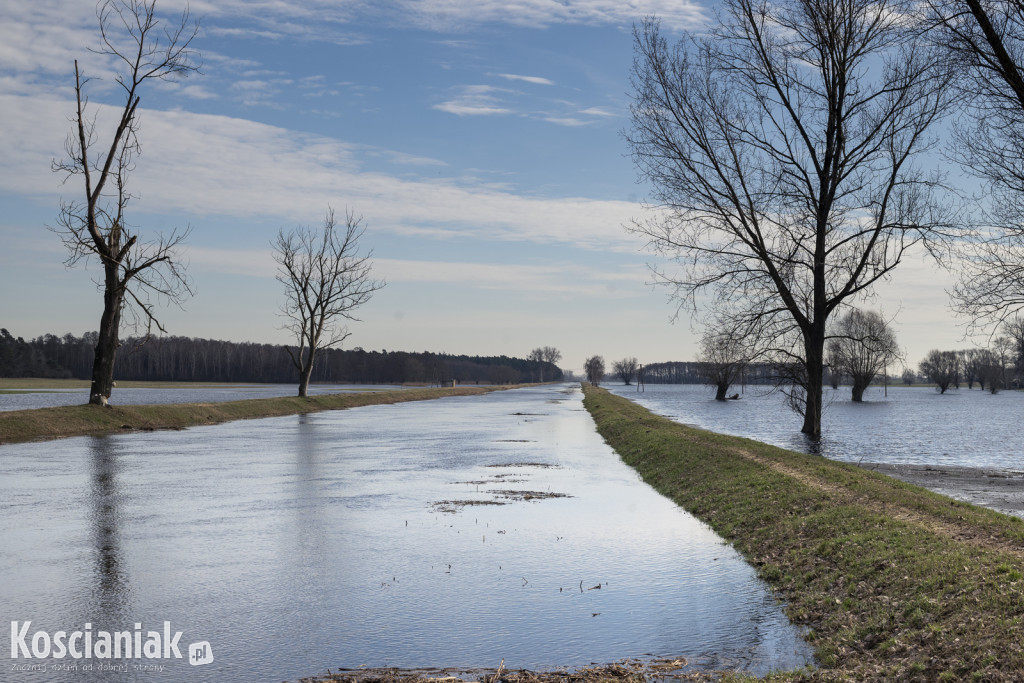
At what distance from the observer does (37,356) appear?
152875 millimetres

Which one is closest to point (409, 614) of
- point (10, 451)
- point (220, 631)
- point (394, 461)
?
point (220, 631)

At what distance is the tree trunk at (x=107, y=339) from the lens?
34.7 m

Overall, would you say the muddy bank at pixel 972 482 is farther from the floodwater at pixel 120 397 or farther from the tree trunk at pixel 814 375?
the floodwater at pixel 120 397

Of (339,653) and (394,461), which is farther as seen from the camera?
(394,461)

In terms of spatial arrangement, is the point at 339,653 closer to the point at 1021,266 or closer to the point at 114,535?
the point at 114,535

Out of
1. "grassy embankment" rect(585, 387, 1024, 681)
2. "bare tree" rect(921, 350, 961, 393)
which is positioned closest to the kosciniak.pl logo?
"grassy embankment" rect(585, 387, 1024, 681)

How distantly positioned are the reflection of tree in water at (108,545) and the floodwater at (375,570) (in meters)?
0.05

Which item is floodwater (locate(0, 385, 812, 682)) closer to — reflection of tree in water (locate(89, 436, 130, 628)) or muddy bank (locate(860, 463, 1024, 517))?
reflection of tree in water (locate(89, 436, 130, 628))

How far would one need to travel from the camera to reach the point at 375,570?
10266 millimetres

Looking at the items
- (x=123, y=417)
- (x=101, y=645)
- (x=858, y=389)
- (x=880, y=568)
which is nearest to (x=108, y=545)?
(x=101, y=645)

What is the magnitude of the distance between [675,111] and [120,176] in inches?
992

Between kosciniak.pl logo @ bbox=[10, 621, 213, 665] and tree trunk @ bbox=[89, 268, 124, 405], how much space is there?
30.2 meters

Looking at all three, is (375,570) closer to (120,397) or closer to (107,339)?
(107,339)

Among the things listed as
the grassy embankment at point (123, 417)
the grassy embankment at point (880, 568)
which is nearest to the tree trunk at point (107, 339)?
the grassy embankment at point (123, 417)
